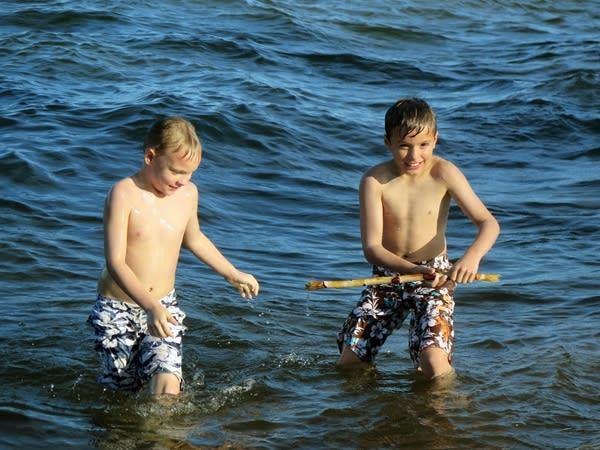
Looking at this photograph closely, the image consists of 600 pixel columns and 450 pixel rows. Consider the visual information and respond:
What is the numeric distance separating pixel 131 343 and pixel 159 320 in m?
0.54

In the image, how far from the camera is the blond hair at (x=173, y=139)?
520 cm

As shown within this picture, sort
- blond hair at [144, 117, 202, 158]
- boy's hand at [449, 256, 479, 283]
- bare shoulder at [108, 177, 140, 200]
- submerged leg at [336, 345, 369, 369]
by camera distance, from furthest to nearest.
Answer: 1. submerged leg at [336, 345, 369, 369]
2. boy's hand at [449, 256, 479, 283]
3. bare shoulder at [108, 177, 140, 200]
4. blond hair at [144, 117, 202, 158]

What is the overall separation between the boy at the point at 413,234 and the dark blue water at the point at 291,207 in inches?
11.4

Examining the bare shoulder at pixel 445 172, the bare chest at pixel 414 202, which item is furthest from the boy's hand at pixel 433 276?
the bare shoulder at pixel 445 172

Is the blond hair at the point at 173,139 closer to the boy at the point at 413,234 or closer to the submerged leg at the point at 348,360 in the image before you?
the boy at the point at 413,234

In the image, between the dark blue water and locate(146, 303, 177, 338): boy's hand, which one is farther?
the dark blue water

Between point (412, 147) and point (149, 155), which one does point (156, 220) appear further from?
point (412, 147)

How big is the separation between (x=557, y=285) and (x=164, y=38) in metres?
9.75

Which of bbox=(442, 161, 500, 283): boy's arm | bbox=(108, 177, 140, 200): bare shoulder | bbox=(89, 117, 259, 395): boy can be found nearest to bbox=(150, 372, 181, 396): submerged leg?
bbox=(89, 117, 259, 395): boy

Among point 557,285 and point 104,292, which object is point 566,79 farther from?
point 104,292

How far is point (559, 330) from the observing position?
7.05 m

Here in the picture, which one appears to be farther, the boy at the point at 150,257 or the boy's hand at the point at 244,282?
the boy's hand at the point at 244,282

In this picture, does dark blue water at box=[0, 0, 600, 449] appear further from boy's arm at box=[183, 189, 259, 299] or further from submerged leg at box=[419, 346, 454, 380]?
boy's arm at box=[183, 189, 259, 299]

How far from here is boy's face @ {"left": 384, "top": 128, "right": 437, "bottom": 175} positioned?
223 inches
